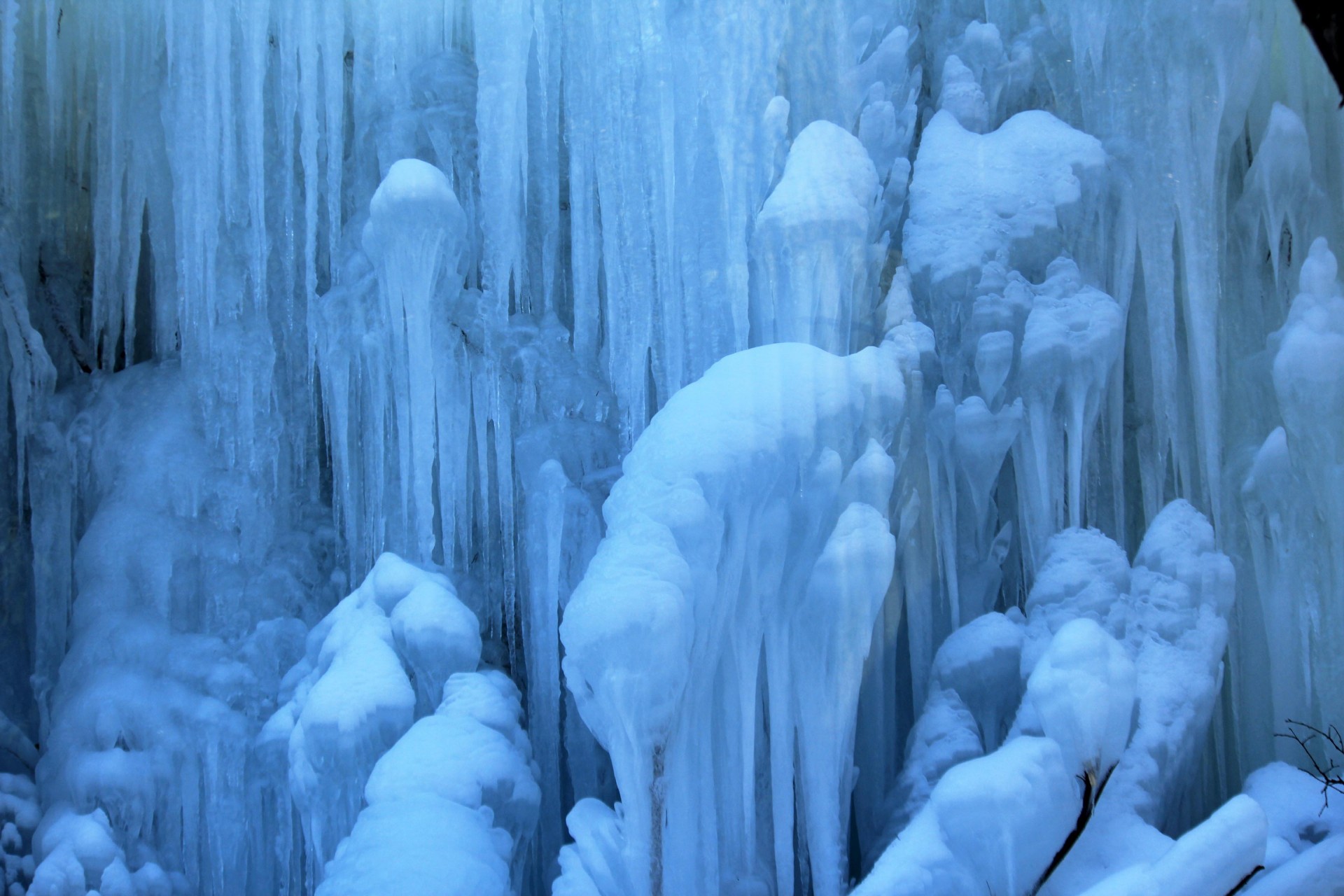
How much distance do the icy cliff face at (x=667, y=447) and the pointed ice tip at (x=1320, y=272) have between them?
2 centimetres

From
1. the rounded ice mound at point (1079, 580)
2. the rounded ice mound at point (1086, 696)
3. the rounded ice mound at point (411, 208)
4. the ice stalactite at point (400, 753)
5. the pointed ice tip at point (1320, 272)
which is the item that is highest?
the rounded ice mound at point (411, 208)

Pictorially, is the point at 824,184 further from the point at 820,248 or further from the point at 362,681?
the point at 362,681

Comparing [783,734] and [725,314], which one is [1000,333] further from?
[783,734]

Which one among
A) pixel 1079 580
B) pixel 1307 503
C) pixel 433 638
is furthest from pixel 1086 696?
pixel 433 638

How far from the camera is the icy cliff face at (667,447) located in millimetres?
5238

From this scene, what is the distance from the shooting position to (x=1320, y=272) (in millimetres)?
5875

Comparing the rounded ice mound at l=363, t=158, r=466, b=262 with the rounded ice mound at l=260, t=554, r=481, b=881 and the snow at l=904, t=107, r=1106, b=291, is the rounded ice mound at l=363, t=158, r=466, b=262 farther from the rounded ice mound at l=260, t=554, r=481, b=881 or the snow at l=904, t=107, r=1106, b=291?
the snow at l=904, t=107, r=1106, b=291

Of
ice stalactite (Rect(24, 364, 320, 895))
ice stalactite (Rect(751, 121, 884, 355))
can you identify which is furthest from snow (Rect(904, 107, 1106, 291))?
ice stalactite (Rect(24, 364, 320, 895))

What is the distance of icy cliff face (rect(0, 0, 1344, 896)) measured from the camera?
5238mm

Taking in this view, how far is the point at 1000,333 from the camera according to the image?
6.21 metres

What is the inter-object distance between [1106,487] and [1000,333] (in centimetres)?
99

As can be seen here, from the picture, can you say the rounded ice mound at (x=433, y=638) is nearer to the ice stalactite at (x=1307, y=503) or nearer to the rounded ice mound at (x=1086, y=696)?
the rounded ice mound at (x=1086, y=696)

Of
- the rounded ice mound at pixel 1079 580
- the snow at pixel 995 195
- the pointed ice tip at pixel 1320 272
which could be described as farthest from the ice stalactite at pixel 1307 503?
the snow at pixel 995 195

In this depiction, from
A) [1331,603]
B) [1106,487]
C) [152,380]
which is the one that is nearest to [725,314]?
[1106,487]
